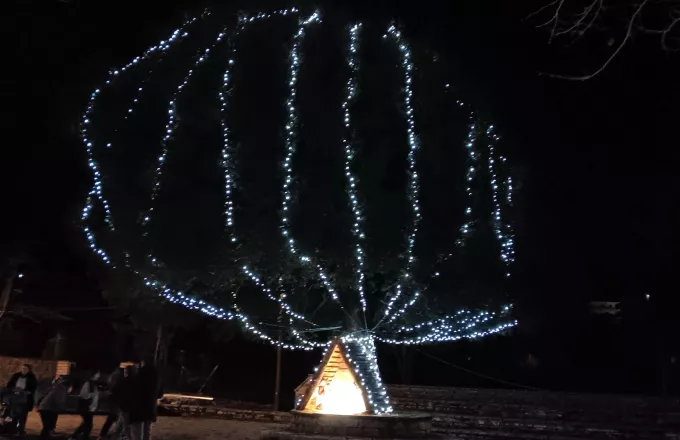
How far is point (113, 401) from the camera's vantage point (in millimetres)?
8812

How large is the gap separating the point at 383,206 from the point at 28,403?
714cm

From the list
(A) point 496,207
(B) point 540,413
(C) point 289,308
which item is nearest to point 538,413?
(B) point 540,413

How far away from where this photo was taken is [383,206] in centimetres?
1302

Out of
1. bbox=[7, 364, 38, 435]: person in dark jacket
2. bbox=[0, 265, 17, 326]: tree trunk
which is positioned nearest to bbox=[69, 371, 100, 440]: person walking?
bbox=[7, 364, 38, 435]: person in dark jacket

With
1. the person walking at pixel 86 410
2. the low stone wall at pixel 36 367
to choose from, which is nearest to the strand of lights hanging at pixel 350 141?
the person walking at pixel 86 410

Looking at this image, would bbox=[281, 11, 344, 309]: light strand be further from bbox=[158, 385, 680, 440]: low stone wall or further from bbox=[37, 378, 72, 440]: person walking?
bbox=[37, 378, 72, 440]: person walking

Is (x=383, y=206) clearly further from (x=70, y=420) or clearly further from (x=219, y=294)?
(x=70, y=420)

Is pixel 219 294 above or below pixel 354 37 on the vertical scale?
below

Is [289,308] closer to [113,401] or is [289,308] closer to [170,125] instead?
[170,125]

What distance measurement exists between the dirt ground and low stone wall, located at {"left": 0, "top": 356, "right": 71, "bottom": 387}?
8.67 feet

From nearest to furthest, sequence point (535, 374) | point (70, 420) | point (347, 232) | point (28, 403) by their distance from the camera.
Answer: point (28, 403) → point (347, 232) → point (70, 420) → point (535, 374)

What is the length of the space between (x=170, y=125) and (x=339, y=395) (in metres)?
6.14

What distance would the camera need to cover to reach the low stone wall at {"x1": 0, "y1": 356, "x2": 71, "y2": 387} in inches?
684

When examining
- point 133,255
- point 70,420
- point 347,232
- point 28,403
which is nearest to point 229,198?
point 347,232
